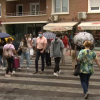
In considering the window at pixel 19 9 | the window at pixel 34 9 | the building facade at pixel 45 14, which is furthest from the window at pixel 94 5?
the window at pixel 19 9

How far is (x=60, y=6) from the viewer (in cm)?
1956

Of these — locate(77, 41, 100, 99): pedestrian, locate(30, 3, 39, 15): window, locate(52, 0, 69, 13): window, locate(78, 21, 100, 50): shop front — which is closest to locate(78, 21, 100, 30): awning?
locate(78, 21, 100, 50): shop front

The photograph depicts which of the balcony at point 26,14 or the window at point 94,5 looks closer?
the window at point 94,5

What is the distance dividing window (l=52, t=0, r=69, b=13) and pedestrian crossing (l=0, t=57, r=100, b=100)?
502 inches

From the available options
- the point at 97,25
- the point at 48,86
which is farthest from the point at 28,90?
the point at 97,25

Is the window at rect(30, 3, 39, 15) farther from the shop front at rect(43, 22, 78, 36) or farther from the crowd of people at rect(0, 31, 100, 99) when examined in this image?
the crowd of people at rect(0, 31, 100, 99)

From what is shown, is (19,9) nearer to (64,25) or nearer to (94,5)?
(64,25)

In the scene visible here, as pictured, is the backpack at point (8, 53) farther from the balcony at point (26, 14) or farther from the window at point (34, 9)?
the window at point (34, 9)

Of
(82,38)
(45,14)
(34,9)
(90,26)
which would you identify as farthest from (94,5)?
(82,38)

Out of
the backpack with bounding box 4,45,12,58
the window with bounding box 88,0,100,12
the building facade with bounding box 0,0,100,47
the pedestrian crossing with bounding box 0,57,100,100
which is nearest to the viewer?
the pedestrian crossing with bounding box 0,57,100,100

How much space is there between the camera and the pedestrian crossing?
5.24 metres

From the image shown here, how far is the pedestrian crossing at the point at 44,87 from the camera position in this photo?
5.24 m

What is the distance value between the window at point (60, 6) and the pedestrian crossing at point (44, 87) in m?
12.7

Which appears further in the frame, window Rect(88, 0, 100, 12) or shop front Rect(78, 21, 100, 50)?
window Rect(88, 0, 100, 12)
